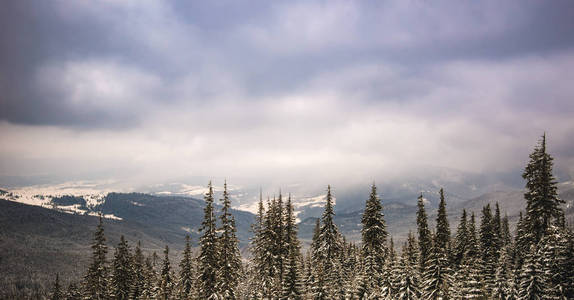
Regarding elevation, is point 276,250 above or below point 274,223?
below

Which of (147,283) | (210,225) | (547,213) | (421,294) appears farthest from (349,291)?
(147,283)

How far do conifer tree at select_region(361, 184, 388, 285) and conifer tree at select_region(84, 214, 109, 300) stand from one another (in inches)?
1459

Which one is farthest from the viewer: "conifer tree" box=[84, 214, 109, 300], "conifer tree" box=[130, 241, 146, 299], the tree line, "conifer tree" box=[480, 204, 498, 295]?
"conifer tree" box=[130, 241, 146, 299]

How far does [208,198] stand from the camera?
135ft

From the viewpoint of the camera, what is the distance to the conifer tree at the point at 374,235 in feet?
156

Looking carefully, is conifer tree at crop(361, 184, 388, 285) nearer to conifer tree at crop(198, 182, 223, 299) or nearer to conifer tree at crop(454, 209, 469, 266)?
conifer tree at crop(454, 209, 469, 266)

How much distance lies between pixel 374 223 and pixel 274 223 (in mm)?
13665

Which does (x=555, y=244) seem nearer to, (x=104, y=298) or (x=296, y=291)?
(x=296, y=291)

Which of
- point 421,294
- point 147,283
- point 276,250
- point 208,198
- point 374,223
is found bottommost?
point 147,283

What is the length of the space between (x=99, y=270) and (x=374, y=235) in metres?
40.5

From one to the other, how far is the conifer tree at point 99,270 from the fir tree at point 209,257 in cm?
1818

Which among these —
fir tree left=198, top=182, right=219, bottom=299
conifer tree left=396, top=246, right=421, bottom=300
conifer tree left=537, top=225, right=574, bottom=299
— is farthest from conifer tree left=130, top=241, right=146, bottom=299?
conifer tree left=537, top=225, right=574, bottom=299

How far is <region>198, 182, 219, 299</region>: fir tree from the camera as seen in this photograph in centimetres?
4134

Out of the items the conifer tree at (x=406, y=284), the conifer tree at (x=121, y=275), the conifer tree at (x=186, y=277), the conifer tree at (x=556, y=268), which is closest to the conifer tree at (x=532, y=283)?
the conifer tree at (x=556, y=268)
